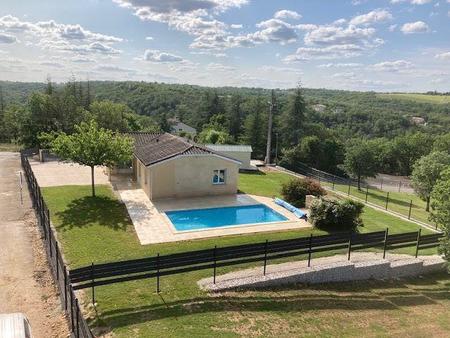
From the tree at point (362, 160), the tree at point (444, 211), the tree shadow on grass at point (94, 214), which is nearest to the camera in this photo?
the tree at point (444, 211)

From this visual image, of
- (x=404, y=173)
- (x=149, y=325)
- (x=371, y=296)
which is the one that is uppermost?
(x=149, y=325)

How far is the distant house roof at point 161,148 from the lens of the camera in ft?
77.4

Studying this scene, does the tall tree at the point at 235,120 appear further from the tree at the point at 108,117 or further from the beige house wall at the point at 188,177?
the beige house wall at the point at 188,177

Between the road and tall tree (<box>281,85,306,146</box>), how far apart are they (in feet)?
181

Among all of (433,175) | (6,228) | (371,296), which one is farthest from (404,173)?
(6,228)

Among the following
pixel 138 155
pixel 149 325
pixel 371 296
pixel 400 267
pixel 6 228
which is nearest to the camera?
pixel 149 325

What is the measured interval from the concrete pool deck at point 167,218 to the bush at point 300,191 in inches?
51.4

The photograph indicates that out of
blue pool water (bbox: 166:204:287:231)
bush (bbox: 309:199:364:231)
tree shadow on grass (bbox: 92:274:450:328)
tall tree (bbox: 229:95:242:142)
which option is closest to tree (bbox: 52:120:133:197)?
blue pool water (bbox: 166:204:287:231)

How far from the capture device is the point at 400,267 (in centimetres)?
1582

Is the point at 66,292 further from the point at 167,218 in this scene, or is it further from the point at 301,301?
the point at 167,218

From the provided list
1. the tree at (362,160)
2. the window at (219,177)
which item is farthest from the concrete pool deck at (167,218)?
the tree at (362,160)

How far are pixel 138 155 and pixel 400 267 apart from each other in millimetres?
17902

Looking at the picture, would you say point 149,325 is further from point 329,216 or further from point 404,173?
point 404,173

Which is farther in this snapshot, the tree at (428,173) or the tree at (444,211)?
the tree at (428,173)
